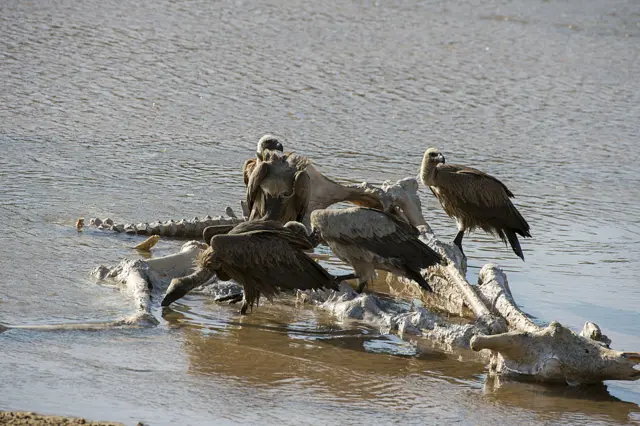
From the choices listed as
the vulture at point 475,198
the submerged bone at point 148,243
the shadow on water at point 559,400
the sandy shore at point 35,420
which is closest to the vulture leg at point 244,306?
the submerged bone at point 148,243

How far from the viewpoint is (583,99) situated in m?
15.5

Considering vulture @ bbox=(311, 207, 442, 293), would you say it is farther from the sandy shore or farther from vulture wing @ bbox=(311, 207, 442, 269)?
the sandy shore

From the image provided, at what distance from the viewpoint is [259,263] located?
299 inches

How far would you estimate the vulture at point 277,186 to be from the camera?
28.1ft

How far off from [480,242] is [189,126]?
13.9 ft

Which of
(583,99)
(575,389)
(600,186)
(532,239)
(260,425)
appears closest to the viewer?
(260,425)

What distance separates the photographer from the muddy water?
6.21 metres

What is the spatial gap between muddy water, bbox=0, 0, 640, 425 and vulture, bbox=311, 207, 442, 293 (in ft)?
1.97

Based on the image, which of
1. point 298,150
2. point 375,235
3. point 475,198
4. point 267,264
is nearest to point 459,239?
point 475,198

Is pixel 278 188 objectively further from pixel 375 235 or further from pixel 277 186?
pixel 375 235

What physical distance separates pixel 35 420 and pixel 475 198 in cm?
531

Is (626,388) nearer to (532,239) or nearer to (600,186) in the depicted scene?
(532,239)

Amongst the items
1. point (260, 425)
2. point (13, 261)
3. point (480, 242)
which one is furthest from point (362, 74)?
point (260, 425)

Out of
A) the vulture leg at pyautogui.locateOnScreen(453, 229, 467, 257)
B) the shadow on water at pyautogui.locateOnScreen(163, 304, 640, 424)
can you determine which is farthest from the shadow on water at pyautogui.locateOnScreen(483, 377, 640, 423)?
the vulture leg at pyautogui.locateOnScreen(453, 229, 467, 257)
